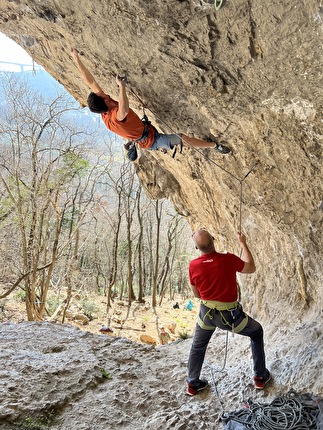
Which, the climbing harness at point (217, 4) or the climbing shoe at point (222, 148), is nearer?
the climbing harness at point (217, 4)

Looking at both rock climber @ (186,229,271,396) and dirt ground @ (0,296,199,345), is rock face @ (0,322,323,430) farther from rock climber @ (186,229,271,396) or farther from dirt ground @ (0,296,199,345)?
dirt ground @ (0,296,199,345)

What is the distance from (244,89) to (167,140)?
46.6 inches

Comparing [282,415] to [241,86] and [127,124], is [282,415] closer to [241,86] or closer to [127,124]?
[241,86]

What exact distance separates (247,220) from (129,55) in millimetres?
2947

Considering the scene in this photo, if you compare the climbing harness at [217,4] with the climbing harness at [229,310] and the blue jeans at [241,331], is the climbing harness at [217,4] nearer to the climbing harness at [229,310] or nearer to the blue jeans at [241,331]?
the climbing harness at [229,310]

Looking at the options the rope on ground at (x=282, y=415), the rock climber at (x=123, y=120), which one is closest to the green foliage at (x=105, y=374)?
the rope on ground at (x=282, y=415)

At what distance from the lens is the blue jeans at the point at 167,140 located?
429 centimetres

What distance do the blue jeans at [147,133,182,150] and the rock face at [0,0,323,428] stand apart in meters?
0.47

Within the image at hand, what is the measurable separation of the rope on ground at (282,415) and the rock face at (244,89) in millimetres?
801

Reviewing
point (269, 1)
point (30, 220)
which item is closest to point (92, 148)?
point (30, 220)

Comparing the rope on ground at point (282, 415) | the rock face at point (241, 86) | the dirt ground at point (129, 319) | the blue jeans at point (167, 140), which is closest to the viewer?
the rope on ground at point (282, 415)

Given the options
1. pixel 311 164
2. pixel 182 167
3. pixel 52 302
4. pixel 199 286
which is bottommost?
pixel 52 302

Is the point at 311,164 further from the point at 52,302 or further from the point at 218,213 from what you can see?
the point at 52,302

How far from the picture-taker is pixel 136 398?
12.9 ft
